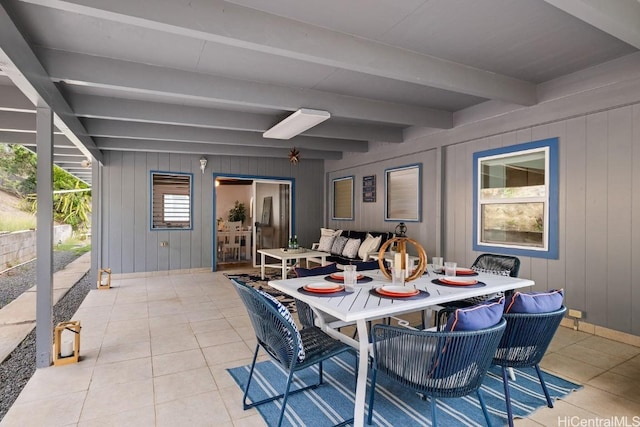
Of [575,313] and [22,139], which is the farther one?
[22,139]

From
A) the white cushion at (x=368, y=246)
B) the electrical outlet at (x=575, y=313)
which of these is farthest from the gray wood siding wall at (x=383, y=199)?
the electrical outlet at (x=575, y=313)

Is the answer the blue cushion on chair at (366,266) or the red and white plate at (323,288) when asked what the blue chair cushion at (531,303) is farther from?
the blue cushion on chair at (366,266)

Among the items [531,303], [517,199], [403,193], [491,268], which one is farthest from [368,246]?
[531,303]

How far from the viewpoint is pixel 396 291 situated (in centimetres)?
231

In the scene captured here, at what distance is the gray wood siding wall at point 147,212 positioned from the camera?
263 inches

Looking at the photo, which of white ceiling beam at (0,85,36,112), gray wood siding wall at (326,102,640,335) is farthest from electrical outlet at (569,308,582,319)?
white ceiling beam at (0,85,36,112)

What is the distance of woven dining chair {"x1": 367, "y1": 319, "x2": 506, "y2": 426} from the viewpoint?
1.69m

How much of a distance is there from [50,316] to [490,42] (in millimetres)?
4274

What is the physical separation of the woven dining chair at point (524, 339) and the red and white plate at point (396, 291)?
0.54 metres

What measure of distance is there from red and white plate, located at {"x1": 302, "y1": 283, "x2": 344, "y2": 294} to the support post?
7.35 ft

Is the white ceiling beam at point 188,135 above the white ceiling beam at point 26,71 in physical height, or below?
above

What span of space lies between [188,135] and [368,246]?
11.4 ft

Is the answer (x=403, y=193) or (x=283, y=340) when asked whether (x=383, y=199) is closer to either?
(x=403, y=193)

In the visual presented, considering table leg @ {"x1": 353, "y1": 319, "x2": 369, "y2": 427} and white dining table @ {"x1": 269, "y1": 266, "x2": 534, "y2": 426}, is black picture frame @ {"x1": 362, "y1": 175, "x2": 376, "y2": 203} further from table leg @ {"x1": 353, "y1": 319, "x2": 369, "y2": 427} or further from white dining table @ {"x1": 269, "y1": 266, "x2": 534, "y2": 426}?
table leg @ {"x1": 353, "y1": 319, "x2": 369, "y2": 427}
